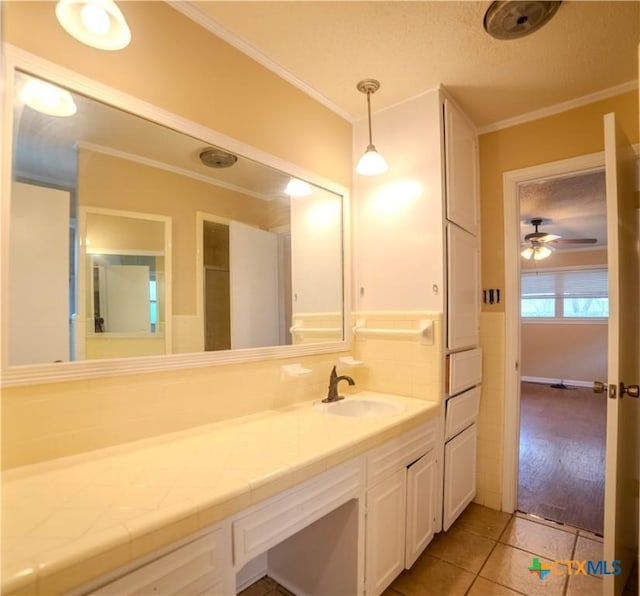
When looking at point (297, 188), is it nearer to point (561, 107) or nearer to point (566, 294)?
point (561, 107)

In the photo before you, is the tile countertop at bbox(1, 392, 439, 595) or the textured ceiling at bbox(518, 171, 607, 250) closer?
the tile countertop at bbox(1, 392, 439, 595)

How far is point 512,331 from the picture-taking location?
2.24 meters

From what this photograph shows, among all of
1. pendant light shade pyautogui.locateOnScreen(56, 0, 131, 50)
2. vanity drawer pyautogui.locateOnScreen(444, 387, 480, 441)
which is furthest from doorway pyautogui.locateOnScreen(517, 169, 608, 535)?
pendant light shade pyautogui.locateOnScreen(56, 0, 131, 50)

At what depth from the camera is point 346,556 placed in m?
1.37

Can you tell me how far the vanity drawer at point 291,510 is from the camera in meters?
0.96

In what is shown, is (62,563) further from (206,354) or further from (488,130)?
(488,130)

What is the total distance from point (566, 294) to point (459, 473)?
541 centimetres

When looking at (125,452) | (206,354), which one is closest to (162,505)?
(125,452)

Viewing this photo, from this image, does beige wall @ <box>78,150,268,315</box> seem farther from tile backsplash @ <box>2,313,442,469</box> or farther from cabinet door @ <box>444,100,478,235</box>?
cabinet door @ <box>444,100,478,235</box>

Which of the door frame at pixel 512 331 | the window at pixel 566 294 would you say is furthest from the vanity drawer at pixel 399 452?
the window at pixel 566 294


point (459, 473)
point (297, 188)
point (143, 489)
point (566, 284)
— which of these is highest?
point (297, 188)

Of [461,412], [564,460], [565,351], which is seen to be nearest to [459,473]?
[461,412]

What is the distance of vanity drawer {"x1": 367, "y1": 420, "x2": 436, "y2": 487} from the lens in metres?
1.40

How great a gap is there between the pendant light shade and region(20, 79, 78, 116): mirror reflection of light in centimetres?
18
